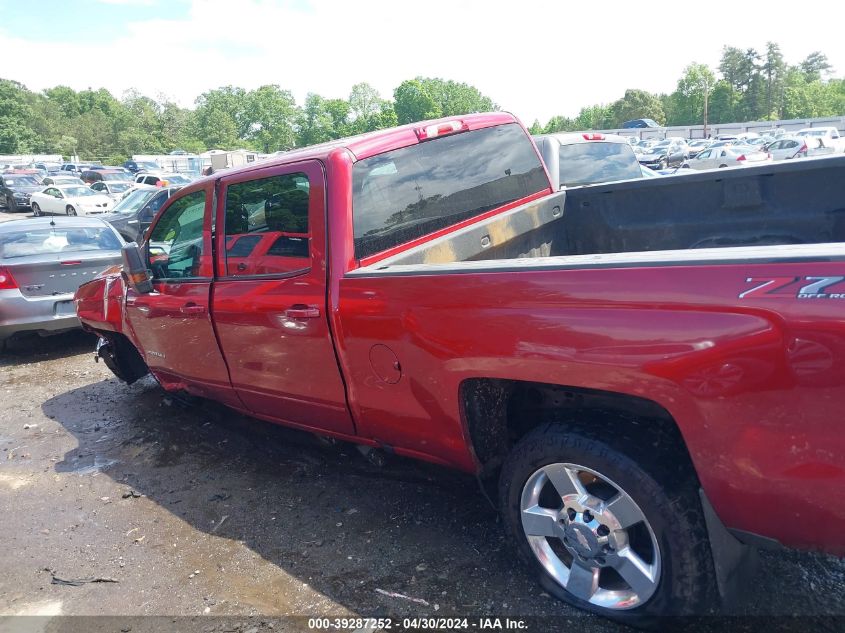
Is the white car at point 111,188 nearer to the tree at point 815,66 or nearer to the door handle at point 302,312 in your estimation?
the door handle at point 302,312

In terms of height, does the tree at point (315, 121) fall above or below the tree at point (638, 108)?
above

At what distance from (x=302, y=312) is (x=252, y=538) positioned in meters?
1.29

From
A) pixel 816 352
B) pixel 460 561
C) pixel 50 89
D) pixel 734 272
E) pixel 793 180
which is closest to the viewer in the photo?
pixel 816 352

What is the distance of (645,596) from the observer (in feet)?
7.59

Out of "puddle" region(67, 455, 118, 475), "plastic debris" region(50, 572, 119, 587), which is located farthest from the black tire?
"puddle" region(67, 455, 118, 475)

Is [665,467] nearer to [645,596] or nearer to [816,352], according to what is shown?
[645,596]

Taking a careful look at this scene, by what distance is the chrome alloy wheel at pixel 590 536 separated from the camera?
91.1 inches

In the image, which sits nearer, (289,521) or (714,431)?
(714,431)

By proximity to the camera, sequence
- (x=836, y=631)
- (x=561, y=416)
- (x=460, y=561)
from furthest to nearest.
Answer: (x=460, y=561), (x=561, y=416), (x=836, y=631)

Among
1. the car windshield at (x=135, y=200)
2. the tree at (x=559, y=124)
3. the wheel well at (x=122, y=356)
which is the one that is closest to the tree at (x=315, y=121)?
the tree at (x=559, y=124)

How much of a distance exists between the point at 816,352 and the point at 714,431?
0.39 metres

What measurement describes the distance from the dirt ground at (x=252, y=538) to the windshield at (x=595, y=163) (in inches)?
188

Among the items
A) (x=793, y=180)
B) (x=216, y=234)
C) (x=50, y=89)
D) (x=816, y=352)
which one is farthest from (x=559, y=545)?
(x=50, y=89)

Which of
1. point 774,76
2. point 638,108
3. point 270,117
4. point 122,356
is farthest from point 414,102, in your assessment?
point 122,356
